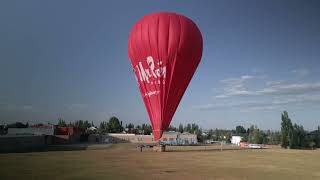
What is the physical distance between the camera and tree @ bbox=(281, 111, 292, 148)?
103113mm

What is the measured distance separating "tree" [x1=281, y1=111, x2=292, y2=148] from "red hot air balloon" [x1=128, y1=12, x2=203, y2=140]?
71.2 metres

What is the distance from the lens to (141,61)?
39844mm

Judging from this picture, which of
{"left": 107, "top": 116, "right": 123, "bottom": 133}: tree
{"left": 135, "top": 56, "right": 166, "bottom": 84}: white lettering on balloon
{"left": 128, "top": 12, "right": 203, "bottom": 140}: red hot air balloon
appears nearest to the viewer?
{"left": 128, "top": 12, "right": 203, "bottom": 140}: red hot air balloon

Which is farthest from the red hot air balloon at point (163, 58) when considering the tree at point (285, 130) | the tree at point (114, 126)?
the tree at point (114, 126)

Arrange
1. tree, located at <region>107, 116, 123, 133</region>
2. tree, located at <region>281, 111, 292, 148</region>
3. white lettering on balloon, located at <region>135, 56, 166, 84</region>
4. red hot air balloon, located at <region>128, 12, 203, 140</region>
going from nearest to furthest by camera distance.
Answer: red hot air balloon, located at <region>128, 12, 203, 140</region>, white lettering on balloon, located at <region>135, 56, 166, 84</region>, tree, located at <region>281, 111, 292, 148</region>, tree, located at <region>107, 116, 123, 133</region>

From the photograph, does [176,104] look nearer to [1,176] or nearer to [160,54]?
[160,54]

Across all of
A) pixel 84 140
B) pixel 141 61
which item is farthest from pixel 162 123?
pixel 84 140

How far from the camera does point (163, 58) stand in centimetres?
3866

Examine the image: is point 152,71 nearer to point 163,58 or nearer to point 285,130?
point 163,58

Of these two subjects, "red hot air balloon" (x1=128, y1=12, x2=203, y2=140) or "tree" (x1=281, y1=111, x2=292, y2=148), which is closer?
"red hot air balloon" (x1=128, y1=12, x2=203, y2=140)

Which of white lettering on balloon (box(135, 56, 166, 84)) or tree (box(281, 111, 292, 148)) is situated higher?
white lettering on balloon (box(135, 56, 166, 84))

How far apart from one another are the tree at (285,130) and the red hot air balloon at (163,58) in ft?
234

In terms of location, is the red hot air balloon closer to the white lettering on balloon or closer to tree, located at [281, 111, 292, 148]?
the white lettering on balloon

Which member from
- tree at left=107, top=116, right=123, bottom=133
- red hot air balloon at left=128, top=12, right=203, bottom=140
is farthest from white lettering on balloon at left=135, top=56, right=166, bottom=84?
tree at left=107, top=116, right=123, bottom=133
